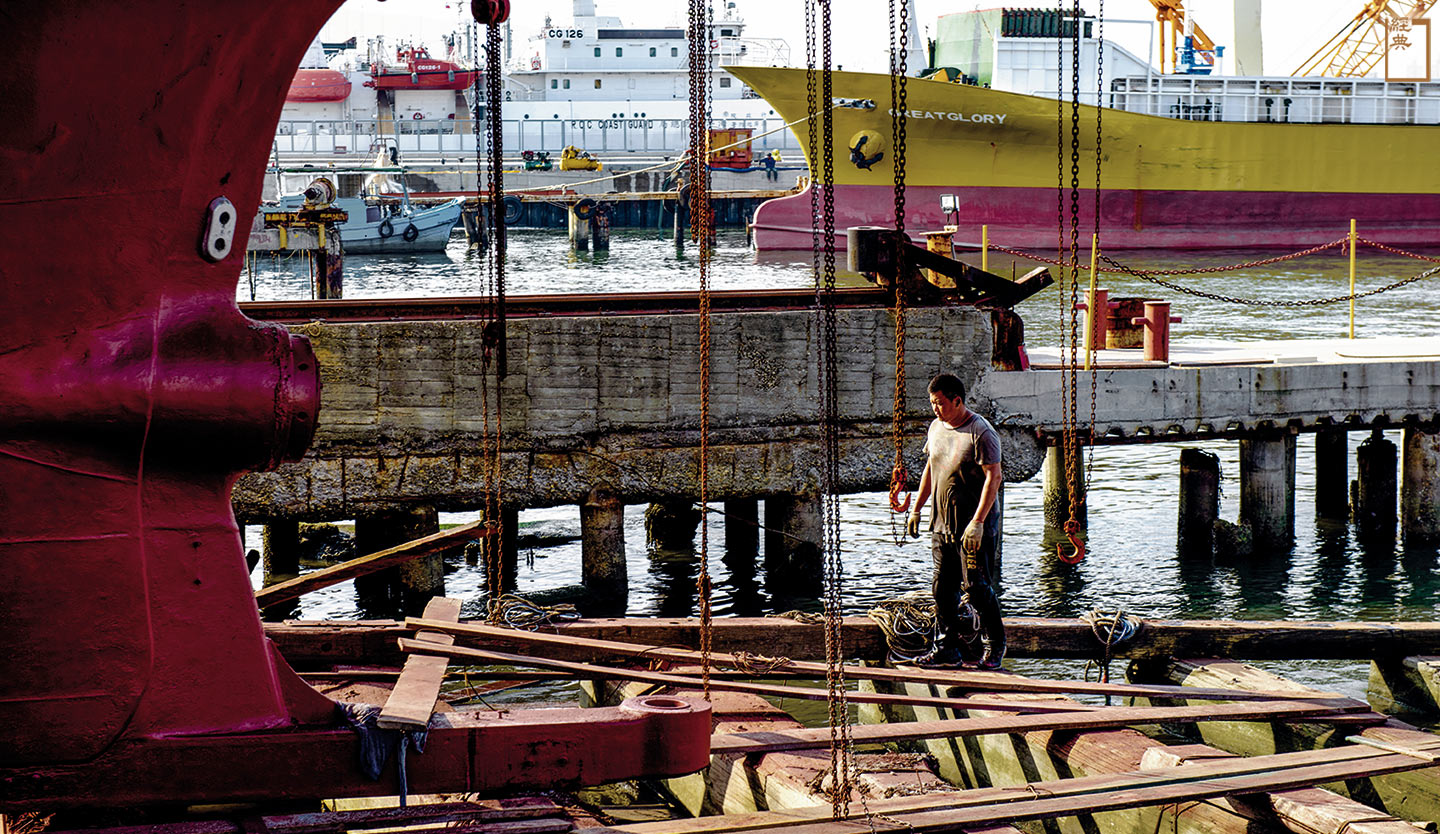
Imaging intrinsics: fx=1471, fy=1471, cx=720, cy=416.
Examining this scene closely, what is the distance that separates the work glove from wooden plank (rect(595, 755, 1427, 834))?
5.44 feet

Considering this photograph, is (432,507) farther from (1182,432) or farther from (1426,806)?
(1426,806)

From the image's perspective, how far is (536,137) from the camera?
7912 centimetres

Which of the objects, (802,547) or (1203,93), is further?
(1203,93)

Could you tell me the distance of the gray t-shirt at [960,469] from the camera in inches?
308

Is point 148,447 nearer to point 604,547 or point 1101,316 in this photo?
point 604,547

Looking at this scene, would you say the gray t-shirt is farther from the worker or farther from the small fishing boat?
the small fishing boat

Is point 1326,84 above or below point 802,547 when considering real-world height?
above

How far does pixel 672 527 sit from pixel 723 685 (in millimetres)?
7041

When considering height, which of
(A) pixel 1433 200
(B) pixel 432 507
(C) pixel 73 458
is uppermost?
(A) pixel 1433 200

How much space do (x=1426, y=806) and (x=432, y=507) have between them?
739 centimetres

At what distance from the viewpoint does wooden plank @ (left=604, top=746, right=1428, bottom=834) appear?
5.73 metres

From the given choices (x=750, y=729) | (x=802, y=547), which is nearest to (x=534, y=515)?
(x=802, y=547)

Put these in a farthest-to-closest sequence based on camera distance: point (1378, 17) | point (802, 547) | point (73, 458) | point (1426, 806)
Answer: point (1378, 17)
point (802, 547)
point (1426, 806)
point (73, 458)

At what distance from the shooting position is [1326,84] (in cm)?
4334
